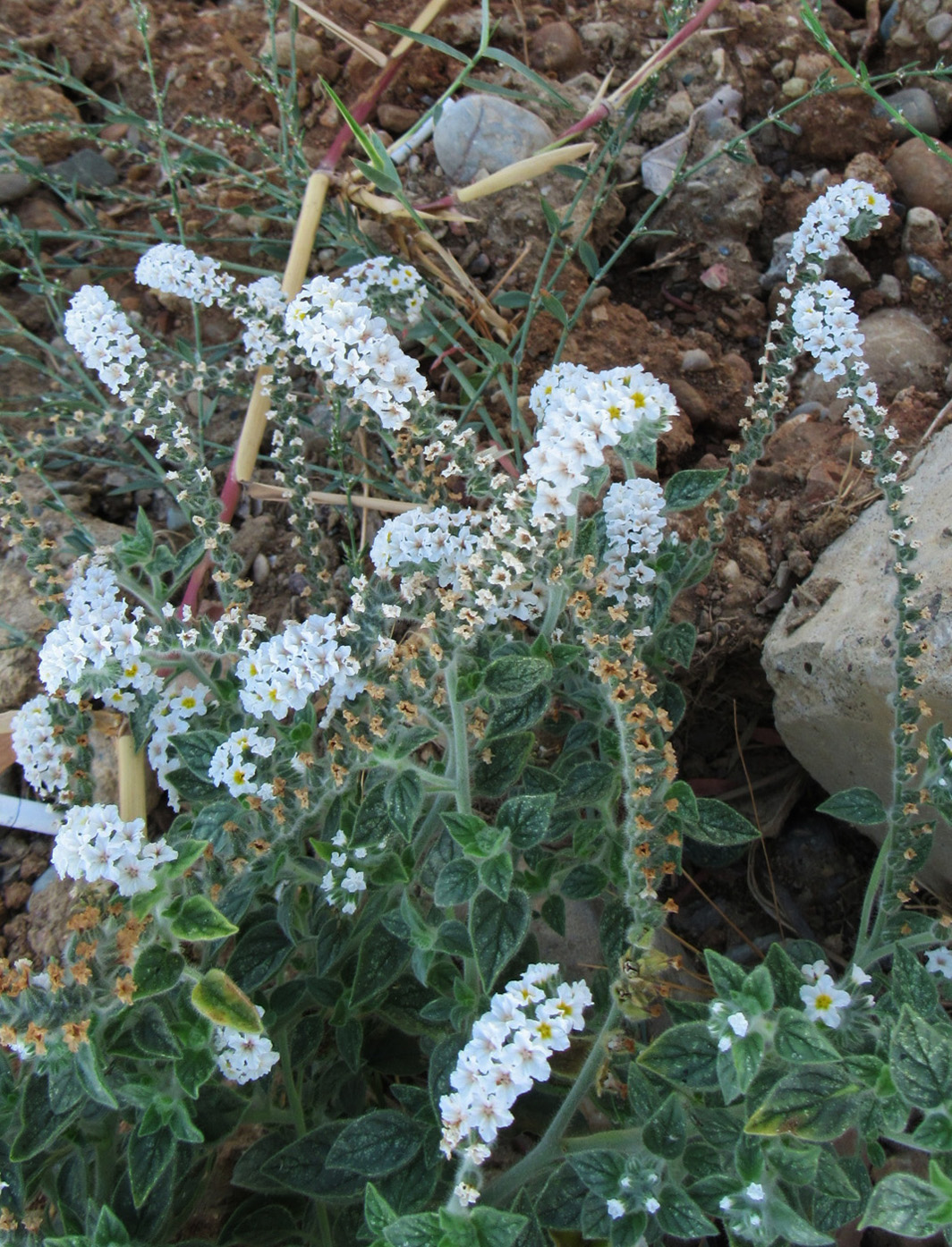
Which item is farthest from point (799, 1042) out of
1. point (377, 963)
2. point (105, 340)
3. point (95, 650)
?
point (105, 340)

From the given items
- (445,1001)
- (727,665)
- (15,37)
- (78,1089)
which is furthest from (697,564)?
(15,37)

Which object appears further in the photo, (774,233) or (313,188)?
(774,233)

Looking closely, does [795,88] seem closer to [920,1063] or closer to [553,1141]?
[920,1063]

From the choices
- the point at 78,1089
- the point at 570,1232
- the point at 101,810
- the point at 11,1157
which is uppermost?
the point at 101,810

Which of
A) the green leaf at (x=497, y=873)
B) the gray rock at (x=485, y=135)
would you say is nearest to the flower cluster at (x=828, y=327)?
the green leaf at (x=497, y=873)

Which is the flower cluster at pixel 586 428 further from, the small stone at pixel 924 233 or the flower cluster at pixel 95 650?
the small stone at pixel 924 233

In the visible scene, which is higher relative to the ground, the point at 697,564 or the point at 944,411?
the point at 944,411

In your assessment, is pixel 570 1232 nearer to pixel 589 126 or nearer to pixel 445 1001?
pixel 445 1001
